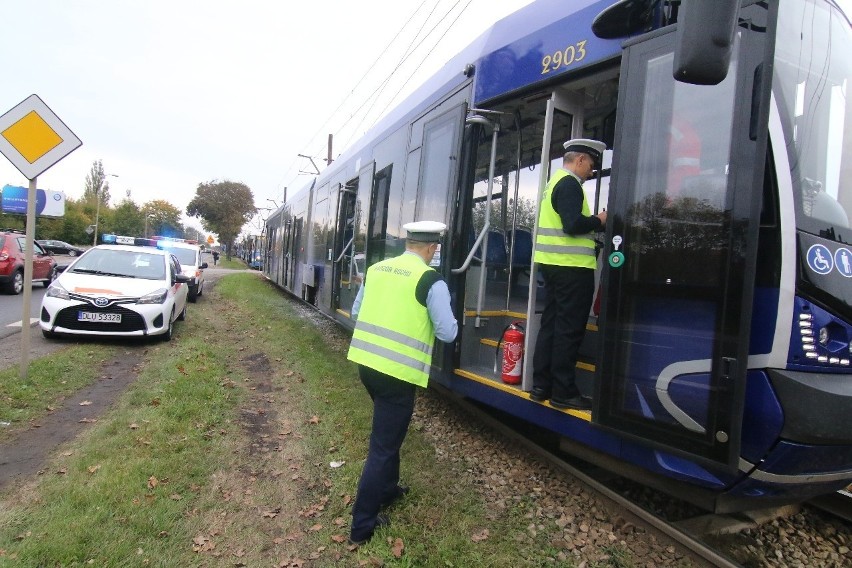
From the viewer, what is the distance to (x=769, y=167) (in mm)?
2609

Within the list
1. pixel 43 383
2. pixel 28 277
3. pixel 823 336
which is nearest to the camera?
pixel 823 336

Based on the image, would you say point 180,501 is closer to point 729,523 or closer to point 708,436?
point 708,436

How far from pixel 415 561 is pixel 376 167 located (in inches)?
198

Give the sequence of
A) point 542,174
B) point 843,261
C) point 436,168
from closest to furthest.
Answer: point 843,261 → point 542,174 → point 436,168

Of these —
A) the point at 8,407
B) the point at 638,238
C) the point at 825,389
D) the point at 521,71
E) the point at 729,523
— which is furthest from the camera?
the point at 8,407

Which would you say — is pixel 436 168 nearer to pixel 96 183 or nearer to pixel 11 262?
pixel 11 262

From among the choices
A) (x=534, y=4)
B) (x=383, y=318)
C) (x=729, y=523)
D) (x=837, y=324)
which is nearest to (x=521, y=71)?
(x=534, y=4)

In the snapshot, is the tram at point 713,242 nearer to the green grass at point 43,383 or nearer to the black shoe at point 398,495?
the black shoe at point 398,495

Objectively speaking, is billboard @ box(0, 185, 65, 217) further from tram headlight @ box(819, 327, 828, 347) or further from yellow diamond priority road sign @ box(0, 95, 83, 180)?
tram headlight @ box(819, 327, 828, 347)

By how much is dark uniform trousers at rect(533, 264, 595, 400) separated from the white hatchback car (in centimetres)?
666

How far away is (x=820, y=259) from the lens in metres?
2.61

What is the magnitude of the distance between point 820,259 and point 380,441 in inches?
94.3

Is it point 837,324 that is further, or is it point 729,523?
point 729,523

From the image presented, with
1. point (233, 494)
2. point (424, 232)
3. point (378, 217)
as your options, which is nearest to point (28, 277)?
point (378, 217)
